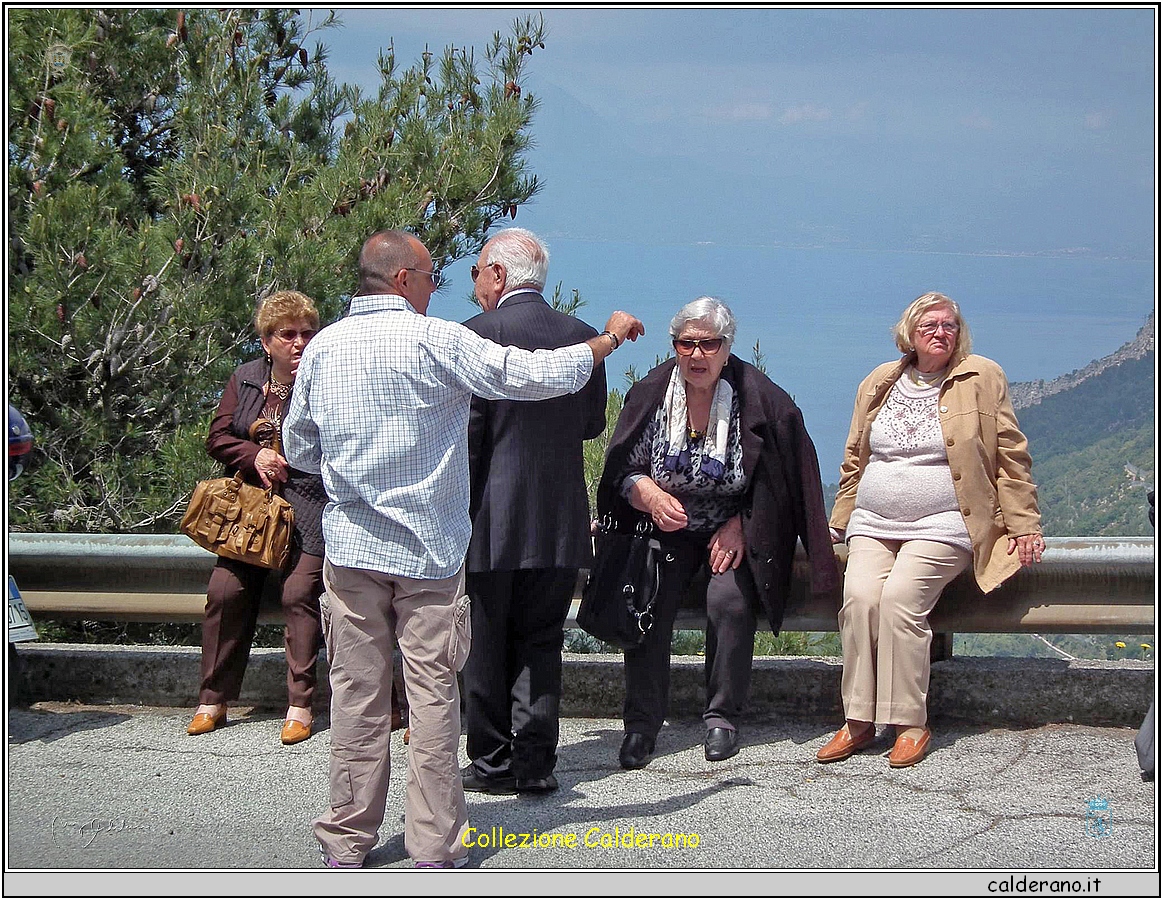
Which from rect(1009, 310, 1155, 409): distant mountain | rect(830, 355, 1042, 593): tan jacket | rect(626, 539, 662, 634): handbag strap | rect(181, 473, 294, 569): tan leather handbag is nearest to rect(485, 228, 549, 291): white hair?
rect(626, 539, 662, 634): handbag strap

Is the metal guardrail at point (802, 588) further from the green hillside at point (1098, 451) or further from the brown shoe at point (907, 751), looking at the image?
the brown shoe at point (907, 751)

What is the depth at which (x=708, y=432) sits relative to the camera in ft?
15.0

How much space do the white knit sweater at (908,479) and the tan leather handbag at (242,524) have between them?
6.91ft

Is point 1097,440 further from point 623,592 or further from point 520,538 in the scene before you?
point 520,538

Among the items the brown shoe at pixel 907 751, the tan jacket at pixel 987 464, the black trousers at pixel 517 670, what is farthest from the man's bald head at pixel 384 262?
the brown shoe at pixel 907 751

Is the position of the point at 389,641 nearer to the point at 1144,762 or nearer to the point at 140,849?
the point at 140,849

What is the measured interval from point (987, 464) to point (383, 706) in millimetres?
2267

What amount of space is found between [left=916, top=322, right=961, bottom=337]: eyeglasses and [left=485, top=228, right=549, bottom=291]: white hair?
55.0 inches

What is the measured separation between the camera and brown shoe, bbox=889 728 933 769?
4.26 metres

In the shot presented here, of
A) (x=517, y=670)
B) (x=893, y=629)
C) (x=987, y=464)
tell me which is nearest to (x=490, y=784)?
(x=517, y=670)

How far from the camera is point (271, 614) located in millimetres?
5035

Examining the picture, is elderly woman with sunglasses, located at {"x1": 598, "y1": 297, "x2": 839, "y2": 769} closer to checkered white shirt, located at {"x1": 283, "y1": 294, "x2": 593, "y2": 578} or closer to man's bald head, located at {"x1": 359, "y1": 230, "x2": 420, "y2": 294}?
checkered white shirt, located at {"x1": 283, "y1": 294, "x2": 593, "y2": 578}

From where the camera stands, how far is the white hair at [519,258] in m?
4.20

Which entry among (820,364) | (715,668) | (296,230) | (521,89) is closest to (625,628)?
(715,668)
